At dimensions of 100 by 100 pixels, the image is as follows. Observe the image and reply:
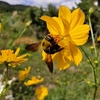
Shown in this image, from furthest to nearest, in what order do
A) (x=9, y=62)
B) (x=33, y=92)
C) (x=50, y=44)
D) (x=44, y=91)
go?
(x=33, y=92) → (x=44, y=91) → (x=9, y=62) → (x=50, y=44)

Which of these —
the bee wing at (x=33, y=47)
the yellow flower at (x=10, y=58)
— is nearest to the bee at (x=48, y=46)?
the bee wing at (x=33, y=47)

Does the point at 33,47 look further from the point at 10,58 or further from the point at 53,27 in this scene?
the point at 10,58

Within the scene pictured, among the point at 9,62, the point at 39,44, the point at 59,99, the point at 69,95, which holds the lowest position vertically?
the point at 69,95

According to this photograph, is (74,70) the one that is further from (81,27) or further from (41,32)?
(41,32)

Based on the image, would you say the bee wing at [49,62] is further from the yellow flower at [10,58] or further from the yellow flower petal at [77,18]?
the yellow flower at [10,58]

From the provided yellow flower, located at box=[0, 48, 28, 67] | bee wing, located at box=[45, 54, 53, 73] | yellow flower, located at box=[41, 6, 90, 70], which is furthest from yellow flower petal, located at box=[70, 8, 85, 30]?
yellow flower, located at box=[0, 48, 28, 67]

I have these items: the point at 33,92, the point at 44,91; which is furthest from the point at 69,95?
the point at 33,92

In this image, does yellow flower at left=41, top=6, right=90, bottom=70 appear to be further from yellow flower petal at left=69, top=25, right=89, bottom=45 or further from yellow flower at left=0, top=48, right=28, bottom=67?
yellow flower at left=0, top=48, right=28, bottom=67

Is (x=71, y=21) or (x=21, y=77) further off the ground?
(x=71, y=21)

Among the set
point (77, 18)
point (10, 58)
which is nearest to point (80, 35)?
point (77, 18)

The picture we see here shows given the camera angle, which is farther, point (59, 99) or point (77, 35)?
point (59, 99)
